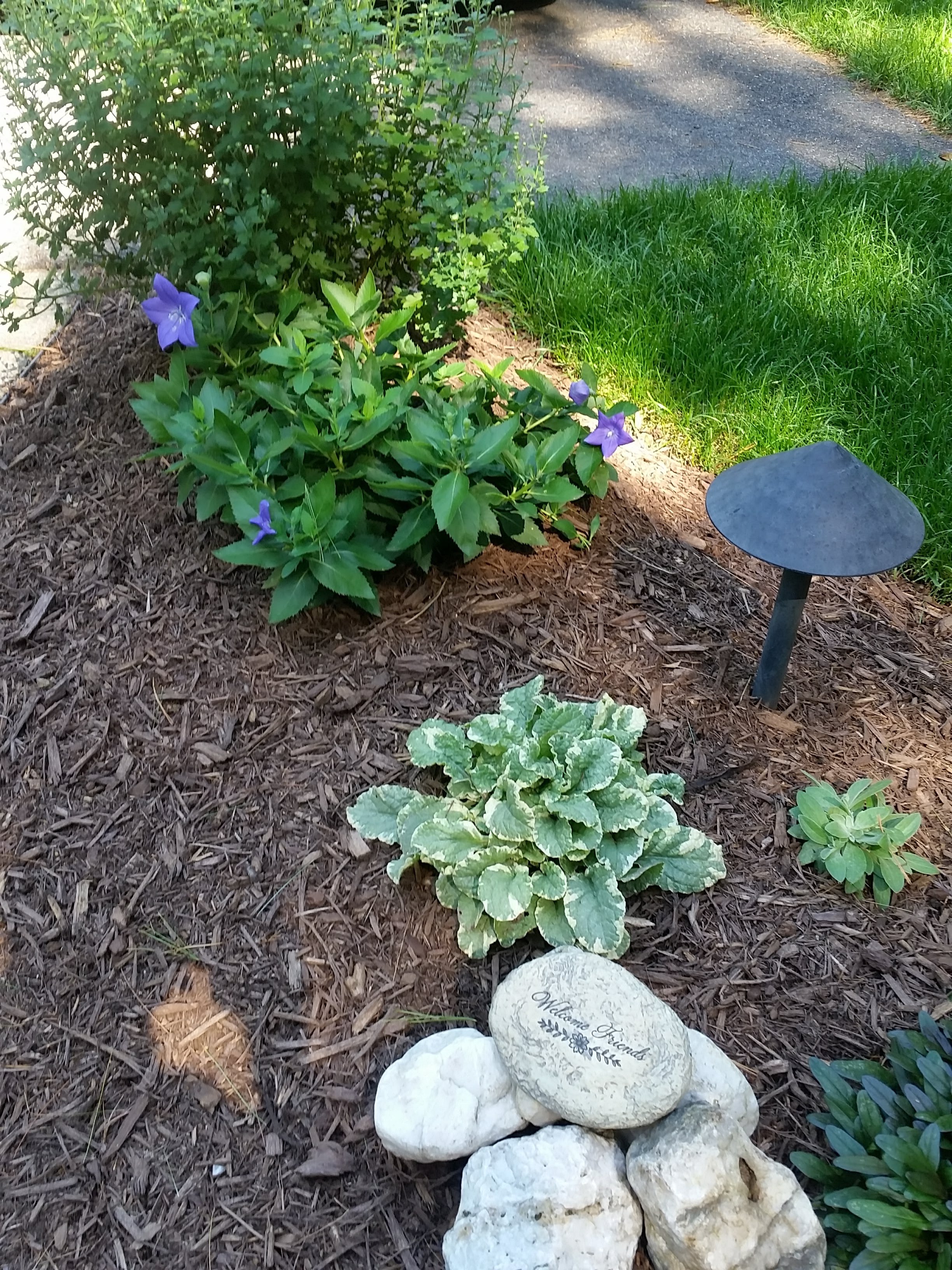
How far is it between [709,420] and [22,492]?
2.41m

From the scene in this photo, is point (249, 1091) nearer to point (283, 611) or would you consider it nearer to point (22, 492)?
point (283, 611)

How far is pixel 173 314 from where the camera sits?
2859mm

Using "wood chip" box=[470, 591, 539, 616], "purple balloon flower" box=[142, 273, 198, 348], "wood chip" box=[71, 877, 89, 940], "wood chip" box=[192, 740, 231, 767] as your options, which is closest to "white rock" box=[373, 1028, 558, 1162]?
"wood chip" box=[71, 877, 89, 940]

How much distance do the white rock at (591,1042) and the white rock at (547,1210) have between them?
7cm

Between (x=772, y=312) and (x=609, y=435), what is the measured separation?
1.55 m

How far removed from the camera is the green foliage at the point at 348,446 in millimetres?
2662

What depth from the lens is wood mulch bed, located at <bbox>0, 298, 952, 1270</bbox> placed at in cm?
195

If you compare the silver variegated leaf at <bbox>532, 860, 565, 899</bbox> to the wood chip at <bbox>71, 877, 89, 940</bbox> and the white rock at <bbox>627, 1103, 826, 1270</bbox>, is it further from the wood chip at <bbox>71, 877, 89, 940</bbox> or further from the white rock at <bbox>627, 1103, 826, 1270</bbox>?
the wood chip at <bbox>71, 877, 89, 940</bbox>

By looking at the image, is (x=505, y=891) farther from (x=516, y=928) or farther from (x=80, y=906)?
(x=80, y=906)

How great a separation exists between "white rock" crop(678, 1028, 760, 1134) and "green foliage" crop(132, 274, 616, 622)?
134cm

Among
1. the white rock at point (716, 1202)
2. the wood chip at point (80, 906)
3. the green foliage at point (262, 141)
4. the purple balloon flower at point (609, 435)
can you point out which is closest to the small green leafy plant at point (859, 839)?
the white rock at point (716, 1202)

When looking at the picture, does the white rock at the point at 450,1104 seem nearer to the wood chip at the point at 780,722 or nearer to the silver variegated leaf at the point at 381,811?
the silver variegated leaf at the point at 381,811

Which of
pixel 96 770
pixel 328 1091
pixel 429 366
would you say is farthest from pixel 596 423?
pixel 328 1091

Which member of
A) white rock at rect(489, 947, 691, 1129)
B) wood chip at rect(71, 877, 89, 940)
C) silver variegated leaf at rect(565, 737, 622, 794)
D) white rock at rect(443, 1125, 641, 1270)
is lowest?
wood chip at rect(71, 877, 89, 940)
